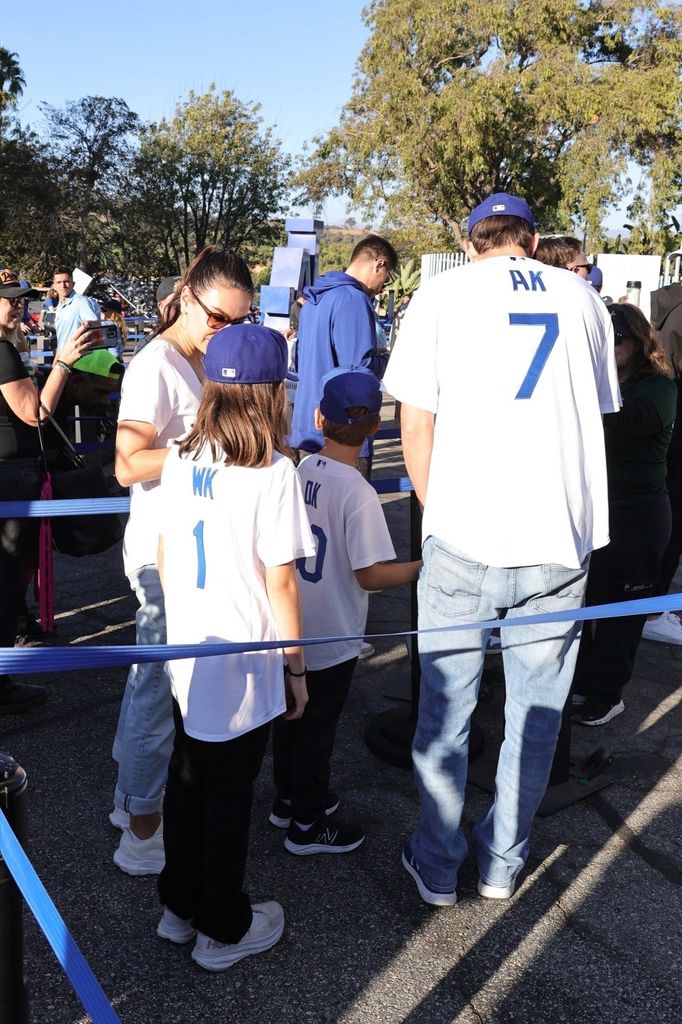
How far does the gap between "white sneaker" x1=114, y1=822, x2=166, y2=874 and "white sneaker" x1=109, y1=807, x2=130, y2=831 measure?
0.45 ft

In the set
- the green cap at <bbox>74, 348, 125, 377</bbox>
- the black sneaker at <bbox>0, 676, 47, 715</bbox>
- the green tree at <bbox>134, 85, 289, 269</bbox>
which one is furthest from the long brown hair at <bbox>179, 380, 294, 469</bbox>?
the green tree at <bbox>134, 85, 289, 269</bbox>

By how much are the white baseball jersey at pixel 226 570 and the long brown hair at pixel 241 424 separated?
0.03m

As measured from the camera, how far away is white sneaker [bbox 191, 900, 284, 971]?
2465 mm

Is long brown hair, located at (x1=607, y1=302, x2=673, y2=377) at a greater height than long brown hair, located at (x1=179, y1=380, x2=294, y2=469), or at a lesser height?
greater

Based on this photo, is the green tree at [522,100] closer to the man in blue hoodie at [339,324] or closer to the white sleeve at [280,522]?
the man in blue hoodie at [339,324]

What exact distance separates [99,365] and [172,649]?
340cm

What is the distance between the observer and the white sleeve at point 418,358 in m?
2.47

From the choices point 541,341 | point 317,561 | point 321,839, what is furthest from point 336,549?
point 321,839

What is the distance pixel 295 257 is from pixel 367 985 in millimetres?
8397

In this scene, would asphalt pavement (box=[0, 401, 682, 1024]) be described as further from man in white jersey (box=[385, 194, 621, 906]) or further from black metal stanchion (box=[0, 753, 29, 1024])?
black metal stanchion (box=[0, 753, 29, 1024])

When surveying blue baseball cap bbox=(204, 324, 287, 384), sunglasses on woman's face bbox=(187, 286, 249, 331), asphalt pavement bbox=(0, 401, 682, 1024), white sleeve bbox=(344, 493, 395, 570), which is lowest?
asphalt pavement bbox=(0, 401, 682, 1024)

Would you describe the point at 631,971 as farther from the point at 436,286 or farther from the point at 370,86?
the point at 370,86

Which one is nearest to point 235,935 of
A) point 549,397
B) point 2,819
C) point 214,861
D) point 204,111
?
point 214,861

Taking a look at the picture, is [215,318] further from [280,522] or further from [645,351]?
[645,351]
